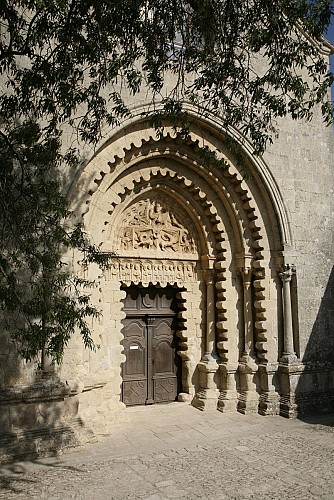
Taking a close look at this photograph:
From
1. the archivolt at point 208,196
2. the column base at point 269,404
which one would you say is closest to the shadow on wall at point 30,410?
the archivolt at point 208,196

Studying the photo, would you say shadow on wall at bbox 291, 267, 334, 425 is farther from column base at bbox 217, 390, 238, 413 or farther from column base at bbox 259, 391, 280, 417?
column base at bbox 217, 390, 238, 413

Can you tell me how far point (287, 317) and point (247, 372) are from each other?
129 centimetres

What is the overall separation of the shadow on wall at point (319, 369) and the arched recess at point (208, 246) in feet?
2.12

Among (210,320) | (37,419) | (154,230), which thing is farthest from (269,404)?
(37,419)

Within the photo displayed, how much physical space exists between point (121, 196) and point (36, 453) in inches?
173

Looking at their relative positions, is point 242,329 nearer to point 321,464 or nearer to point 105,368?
point 105,368

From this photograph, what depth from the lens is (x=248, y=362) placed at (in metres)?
8.57

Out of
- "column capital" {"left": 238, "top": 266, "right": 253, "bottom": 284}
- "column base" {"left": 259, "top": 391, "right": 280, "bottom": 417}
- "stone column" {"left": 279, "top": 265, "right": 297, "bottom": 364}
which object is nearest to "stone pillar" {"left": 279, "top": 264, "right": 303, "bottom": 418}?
"stone column" {"left": 279, "top": 265, "right": 297, "bottom": 364}

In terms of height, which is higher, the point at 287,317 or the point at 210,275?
the point at 210,275

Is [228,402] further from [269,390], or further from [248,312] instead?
[248,312]

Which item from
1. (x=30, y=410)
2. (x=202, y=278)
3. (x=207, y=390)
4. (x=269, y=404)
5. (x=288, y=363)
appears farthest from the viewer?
(x=202, y=278)

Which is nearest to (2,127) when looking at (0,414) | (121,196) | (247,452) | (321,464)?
(121,196)

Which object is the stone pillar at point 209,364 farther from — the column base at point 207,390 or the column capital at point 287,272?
the column capital at point 287,272

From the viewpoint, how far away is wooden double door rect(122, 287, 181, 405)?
8.52 meters
